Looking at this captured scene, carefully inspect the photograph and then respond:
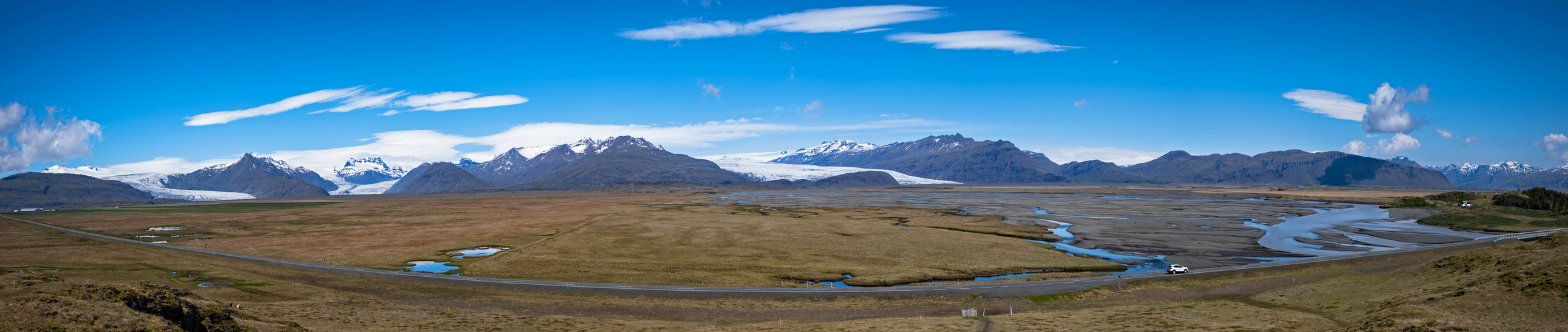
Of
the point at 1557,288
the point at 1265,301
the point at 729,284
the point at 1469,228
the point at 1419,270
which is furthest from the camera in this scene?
the point at 1469,228

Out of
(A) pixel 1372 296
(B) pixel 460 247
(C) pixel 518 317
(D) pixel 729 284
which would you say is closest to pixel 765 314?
(D) pixel 729 284

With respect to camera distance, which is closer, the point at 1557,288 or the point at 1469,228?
the point at 1557,288

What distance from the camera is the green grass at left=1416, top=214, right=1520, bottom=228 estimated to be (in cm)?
9331

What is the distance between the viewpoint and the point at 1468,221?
96500 millimetres

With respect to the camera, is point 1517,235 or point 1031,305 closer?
point 1031,305

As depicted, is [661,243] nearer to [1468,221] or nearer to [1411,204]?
[1468,221]

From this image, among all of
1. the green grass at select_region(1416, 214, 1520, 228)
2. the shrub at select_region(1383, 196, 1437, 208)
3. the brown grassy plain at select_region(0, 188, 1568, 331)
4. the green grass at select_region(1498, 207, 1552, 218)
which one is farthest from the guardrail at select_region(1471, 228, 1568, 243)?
the shrub at select_region(1383, 196, 1437, 208)

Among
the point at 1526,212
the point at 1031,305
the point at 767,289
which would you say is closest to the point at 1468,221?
the point at 1526,212

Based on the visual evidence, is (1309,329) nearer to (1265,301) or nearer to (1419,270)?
(1265,301)

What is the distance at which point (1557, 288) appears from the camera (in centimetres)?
3228

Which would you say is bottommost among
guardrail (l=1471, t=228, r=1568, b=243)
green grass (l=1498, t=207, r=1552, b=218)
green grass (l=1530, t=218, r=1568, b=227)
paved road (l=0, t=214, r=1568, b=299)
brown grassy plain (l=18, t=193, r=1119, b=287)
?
paved road (l=0, t=214, r=1568, b=299)

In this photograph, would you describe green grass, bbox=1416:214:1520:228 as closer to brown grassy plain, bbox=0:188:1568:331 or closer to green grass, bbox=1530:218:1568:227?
green grass, bbox=1530:218:1568:227

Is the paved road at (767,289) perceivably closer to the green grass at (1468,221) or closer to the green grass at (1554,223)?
the green grass at (1468,221)

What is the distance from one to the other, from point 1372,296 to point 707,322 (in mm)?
43114
